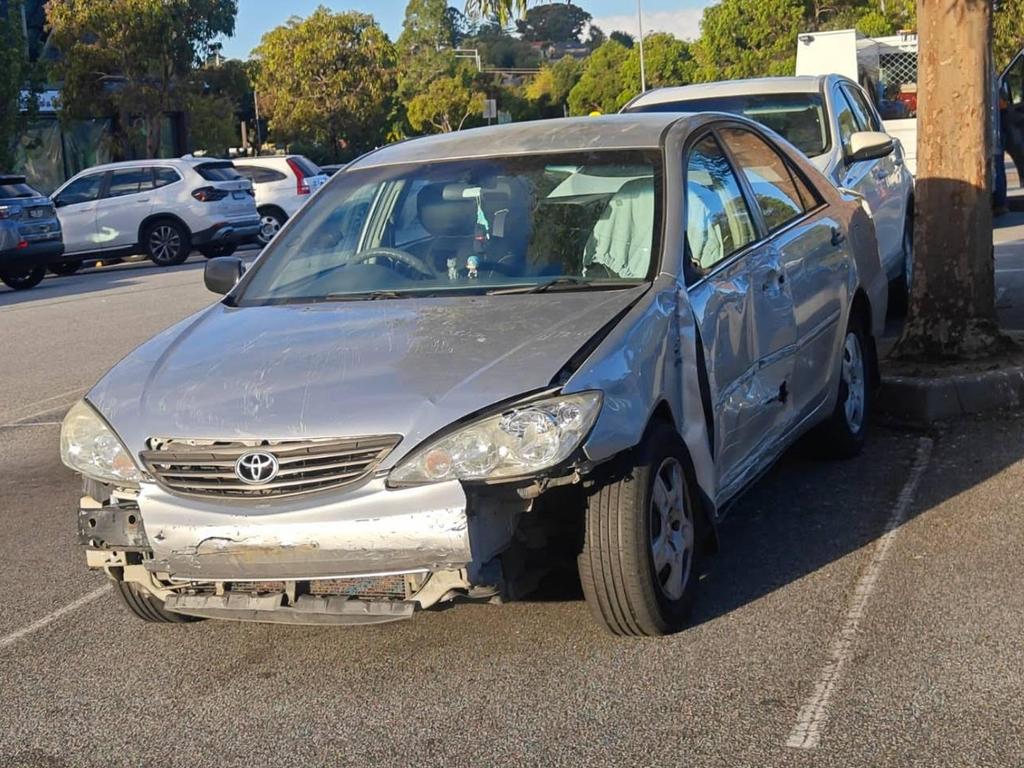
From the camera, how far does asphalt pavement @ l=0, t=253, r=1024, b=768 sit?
4.03 metres

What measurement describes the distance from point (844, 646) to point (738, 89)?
24.4 ft

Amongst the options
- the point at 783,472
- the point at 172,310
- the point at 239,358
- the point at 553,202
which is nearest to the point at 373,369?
the point at 239,358

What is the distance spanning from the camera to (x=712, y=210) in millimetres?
5707

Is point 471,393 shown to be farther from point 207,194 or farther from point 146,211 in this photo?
point 146,211

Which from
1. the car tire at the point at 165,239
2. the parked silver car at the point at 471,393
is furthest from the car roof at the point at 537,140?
the car tire at the point at 165,239

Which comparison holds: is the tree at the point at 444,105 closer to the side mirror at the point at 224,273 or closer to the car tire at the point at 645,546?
the side mirror at the point at 224,273

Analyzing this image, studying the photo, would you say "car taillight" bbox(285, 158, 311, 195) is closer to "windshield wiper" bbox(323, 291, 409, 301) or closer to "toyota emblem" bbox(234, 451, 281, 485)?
"windshield wiper" bbox(323, 291, 409, 301)

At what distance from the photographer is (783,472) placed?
6.88m

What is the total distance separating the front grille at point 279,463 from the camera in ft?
13.9

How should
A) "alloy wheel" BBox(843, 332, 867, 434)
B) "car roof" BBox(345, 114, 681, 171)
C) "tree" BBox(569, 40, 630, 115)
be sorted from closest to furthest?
"car roof" BBox(345, 114, 681, 171) → "alloy wheel" BBox(843, 332, 867, 434) → "tree" BBox(569, 40, 630, 115)

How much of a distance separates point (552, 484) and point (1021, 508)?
262cm

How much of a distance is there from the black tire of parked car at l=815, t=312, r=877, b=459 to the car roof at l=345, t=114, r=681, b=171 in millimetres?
1552

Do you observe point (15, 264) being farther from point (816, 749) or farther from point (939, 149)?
point (816, 749)

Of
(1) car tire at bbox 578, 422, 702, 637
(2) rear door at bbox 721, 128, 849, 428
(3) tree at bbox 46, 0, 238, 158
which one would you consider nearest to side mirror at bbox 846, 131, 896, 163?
(2) rear door at bbox 721, 128, 849, 428
